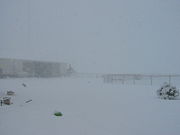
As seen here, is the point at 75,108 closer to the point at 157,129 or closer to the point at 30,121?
the point at 30,121

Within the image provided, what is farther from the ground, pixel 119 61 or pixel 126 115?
pixel 119 61

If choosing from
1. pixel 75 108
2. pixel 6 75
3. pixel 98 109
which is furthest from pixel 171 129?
pixel 6 75

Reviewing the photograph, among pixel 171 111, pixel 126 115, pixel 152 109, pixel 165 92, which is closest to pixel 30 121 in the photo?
pixel 126 115

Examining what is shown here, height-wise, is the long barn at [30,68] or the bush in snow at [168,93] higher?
the long barn at [30,68]

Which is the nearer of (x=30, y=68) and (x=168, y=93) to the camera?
(x=168, y=93)

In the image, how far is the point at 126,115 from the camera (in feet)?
14.1

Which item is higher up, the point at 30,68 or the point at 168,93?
the point at 30,68

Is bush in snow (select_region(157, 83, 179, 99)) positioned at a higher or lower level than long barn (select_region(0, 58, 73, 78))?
lower

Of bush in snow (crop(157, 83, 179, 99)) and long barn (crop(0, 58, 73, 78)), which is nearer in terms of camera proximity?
bush in snow (crop(157, 83, 179, 99))

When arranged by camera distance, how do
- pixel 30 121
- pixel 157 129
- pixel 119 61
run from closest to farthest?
pixel 157 129
pixel 30 121
pixel 119 61

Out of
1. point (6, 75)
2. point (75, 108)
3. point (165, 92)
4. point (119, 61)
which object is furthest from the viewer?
point (119, 61)

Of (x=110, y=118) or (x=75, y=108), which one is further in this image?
(x=75, y=108)

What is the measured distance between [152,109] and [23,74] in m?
20.9

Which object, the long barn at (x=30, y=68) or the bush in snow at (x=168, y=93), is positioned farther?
the long barn at (x=30, y=68)
